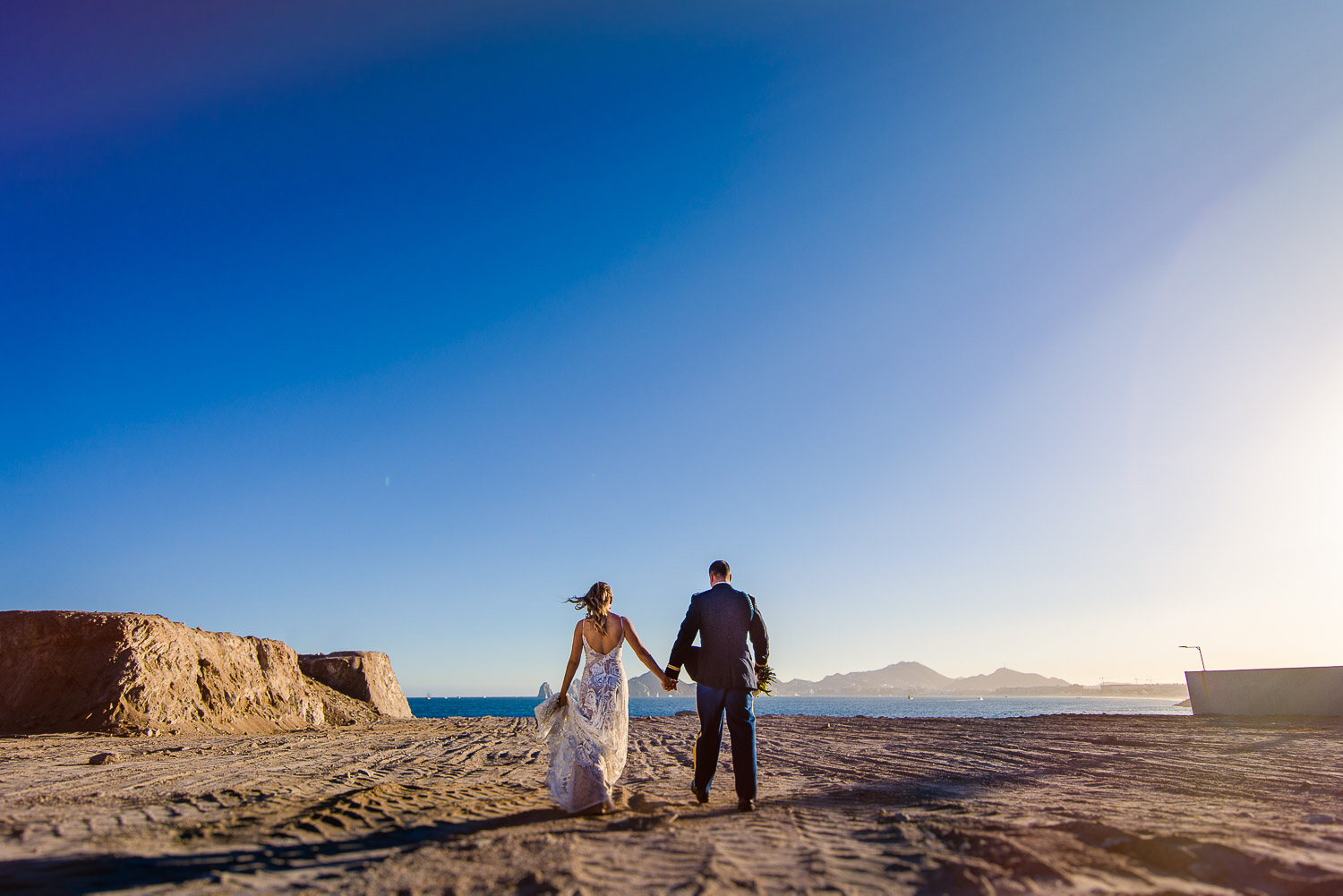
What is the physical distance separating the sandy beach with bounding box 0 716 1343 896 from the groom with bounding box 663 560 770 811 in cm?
38

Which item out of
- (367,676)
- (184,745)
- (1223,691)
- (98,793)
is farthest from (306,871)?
(367,676)

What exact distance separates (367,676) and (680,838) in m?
35.7

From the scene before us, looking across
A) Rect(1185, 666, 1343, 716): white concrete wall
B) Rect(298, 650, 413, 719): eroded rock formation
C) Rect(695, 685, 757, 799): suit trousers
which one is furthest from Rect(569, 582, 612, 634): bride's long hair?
Rect(298, 650, 413, 719): eroded rock formation

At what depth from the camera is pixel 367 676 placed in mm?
34531

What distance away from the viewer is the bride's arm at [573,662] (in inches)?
237

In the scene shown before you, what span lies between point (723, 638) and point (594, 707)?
1320mm

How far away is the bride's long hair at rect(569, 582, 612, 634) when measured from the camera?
5957mm

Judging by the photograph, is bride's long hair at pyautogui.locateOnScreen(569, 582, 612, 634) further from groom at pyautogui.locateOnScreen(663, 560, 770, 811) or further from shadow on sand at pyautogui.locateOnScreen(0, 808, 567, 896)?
shadow on sand at pyautogui.locateOnScreen(0, 808, 567, 896)

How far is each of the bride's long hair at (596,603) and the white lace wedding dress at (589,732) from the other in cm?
24

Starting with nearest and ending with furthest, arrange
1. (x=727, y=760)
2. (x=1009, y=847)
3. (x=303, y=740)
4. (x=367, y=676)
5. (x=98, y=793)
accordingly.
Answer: (x=1009, y=847) < (x=98, y=793) < (x=727, y=760) < (x=303, y=740) < (x=367, y=676)

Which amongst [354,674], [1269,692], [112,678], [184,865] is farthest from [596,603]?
[354,674]

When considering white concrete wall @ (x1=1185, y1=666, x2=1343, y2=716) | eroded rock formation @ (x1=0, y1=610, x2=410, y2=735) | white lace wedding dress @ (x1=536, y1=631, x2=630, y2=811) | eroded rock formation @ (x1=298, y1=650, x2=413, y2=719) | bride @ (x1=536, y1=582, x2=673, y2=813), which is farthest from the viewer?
eroded rock formation @ (x1=298, y1=650, x2=413, y2=719)

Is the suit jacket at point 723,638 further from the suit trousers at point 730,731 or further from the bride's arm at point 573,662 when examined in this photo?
the bride's arm at point 573,662

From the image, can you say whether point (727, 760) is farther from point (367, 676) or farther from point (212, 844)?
point (367, 676)
